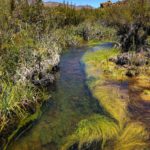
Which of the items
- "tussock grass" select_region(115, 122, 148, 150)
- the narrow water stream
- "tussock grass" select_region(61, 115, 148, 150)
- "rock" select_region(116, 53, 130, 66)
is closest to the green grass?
the narrow water stream

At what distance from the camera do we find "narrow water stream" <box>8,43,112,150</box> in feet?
36.6

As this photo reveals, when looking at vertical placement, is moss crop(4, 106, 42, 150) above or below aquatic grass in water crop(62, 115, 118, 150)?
below

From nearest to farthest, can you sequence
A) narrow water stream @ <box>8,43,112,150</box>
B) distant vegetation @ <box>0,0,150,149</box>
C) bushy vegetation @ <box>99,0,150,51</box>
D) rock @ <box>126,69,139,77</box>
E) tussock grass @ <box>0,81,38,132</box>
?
narrow water stream @ <box>8,43,112,150</box> → tussock grass @ <box>0,81,38,132</box> → distant vegetation @ <box>0,0,150,149</box> → rock @ <box>126,69,139,77</box> → bushy vegetation @ <box>99,0,150,51</box>

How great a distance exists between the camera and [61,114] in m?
14.0

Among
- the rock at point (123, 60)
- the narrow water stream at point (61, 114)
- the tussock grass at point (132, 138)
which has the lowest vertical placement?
the narrow water stream at point (61, 114)

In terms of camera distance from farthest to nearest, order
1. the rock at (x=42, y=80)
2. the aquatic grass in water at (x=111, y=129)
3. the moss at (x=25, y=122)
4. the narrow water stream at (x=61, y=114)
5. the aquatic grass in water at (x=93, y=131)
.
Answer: the rock at (x=42, y=80)
the moss at (x=25, y=122)
the narrow water stream at (x=61, y=114)
the aquatic grass in water at (x=93, y=131)
the aquatic grass in water at (x=111, y=129)

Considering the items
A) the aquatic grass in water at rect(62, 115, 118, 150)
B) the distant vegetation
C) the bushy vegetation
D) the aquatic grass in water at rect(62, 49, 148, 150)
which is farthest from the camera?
the bushy vegetation

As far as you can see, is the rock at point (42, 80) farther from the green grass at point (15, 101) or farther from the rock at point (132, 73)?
the rock at point (132, 73)

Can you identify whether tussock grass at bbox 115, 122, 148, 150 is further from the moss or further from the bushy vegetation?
the bushy vegetation

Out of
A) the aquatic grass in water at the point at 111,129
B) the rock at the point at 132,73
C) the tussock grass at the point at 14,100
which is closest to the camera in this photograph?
the aquatic grass in water at the point at 111,129

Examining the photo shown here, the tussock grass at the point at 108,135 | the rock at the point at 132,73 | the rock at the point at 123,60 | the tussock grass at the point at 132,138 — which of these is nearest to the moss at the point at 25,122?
the tussock grass at the point at 108,135

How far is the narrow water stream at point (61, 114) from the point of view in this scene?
36.6 feet

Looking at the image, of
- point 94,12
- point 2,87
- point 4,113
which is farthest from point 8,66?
point 94,12

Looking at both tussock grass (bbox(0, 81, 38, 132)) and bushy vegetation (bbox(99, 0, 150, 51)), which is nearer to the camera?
tussock grass (bbox(0, 81, 38, 132))
